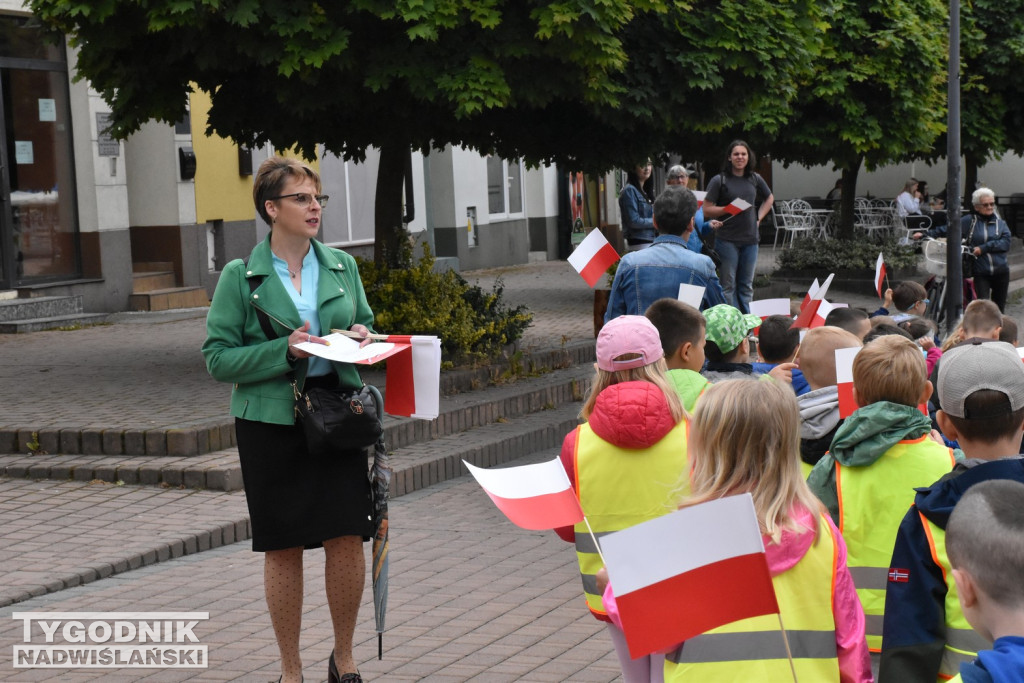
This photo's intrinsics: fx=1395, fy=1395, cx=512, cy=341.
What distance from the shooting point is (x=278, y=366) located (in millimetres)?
4867

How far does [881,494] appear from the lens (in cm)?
409

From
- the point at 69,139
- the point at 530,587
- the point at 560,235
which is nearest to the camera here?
the point at 530,587

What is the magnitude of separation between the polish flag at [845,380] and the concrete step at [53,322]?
12.2 metres

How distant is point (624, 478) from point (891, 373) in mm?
847

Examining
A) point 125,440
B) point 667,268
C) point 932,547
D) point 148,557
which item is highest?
point 667,268

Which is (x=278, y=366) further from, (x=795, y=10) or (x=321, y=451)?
(x=795, y=10)

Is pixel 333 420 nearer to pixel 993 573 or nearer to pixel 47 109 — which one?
pixel 993 573

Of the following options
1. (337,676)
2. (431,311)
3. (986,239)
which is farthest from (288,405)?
(986,239)

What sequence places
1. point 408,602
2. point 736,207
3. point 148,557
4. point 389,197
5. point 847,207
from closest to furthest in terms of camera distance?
point 408,602
point 148,557
point 736,207
point 389,197
point 847,207

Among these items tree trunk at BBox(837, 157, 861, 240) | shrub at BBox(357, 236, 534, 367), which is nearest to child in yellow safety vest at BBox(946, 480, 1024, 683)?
shrub at BBox(357, 236, 534, 367)

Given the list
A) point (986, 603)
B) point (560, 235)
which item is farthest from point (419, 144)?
point (560, 235)

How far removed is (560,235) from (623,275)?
2312 centimetres

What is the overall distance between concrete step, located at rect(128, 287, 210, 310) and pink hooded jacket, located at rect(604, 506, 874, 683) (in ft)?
50.6

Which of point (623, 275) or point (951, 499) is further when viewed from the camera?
point (623, 275)
